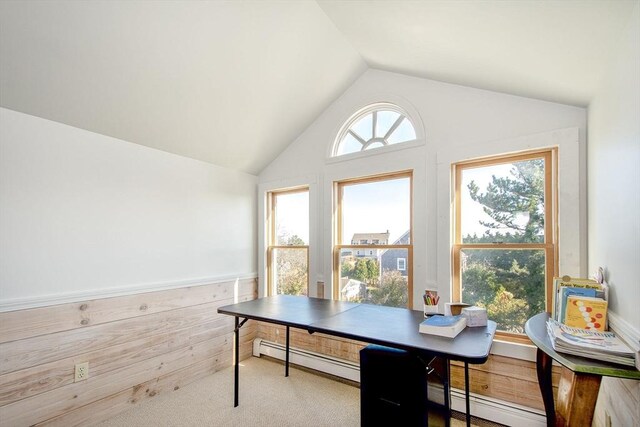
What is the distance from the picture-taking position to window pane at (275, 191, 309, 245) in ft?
11.7

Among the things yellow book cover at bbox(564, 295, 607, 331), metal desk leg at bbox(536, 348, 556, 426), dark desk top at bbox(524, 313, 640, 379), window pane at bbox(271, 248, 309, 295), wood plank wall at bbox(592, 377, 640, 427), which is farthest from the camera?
window pane at bbox(271, 248, 309, 295)

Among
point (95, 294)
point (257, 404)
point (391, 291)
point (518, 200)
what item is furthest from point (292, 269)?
point (518, 200)

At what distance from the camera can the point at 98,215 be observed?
2.42m

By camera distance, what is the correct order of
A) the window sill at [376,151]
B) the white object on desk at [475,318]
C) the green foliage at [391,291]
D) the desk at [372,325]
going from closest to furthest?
1. the desk at [372,325]
2. the white object on desk at [475,318]
3. the window sill at [376,151]
4. the green foliage at [391,291]

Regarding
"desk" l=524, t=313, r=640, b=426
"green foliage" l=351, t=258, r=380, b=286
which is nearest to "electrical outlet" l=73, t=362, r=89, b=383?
"green foliage" l=351, t=258, r=380, b=286

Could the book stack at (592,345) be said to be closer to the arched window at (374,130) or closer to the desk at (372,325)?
the desk at (372,325)

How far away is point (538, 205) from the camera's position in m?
2.22

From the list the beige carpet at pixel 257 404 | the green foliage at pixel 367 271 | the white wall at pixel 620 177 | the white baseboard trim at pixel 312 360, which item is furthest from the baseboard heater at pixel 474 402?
the white wall at pixel 620 177

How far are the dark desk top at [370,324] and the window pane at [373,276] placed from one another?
44 centimetres

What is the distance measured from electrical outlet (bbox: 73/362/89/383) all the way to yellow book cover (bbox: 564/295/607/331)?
10.2 feet

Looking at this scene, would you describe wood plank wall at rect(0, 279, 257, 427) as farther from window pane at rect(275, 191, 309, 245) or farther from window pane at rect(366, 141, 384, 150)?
window pane at rect(366, 141, 384, 150)

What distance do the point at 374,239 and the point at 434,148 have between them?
1010 millimetres

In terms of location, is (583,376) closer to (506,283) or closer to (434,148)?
(506,283)

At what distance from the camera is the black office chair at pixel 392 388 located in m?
1.77
